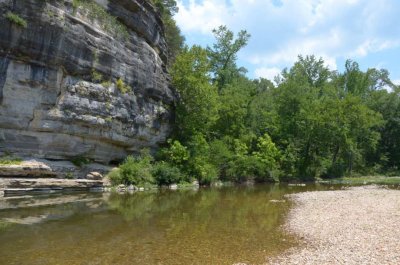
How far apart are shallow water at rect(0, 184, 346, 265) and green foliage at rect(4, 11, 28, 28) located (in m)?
11.6

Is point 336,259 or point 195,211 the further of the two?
point 195,211

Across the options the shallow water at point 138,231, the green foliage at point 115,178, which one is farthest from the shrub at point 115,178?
the shallow water at point 138,231

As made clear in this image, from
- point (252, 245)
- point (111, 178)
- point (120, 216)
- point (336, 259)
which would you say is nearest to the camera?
point (336, 259)

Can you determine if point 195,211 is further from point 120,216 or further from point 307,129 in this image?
point 307,129

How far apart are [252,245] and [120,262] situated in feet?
14.3

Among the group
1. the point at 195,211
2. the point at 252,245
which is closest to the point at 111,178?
the point at 195,211

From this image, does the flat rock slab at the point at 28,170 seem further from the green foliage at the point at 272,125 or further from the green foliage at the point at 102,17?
the green foliage at the point at 102,17

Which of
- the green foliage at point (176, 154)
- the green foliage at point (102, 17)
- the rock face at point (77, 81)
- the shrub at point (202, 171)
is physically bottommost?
the shrub at point (202, 171)

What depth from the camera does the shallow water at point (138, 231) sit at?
1105 centimetres

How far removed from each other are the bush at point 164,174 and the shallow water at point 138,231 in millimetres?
9860

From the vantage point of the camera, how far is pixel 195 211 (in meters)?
19.4

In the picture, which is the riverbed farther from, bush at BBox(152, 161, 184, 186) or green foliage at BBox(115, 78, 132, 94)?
green foliage at BBox(115, 78, 132, 94)

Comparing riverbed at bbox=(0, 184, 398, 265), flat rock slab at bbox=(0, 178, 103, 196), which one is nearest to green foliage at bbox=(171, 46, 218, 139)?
flat rock slab at bbox=(0, 178, 103, 196)

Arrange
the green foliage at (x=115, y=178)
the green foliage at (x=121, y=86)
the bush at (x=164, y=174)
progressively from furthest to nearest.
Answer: the bush at (x=164, y=174), the green foliage at (x=121, y=86), the green foliage at (x=115, y=178)
